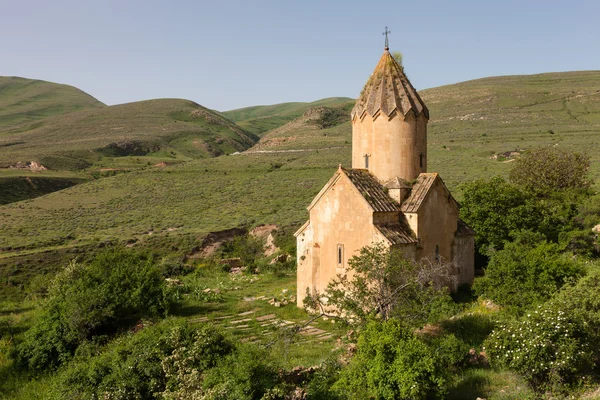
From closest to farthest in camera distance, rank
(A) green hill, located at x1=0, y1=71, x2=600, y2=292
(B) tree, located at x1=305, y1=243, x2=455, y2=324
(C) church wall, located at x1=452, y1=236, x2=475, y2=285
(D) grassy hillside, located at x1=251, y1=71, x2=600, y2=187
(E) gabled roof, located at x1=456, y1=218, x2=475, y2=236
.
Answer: (B) tree, located at x1=305, y1=243, x2=455, y2=324 < (C) church wall, located at x1=452, y1=236, x2=475, y2=285 < (E) gabled roof, located at x1=456, y1=218, x2=475, y2=236 < (A) green hill, located at x1=0, y1=71, x2=600, y2=292 < (D) grassy hillside, located at x1=251, y1=71, x2=600, y2=187

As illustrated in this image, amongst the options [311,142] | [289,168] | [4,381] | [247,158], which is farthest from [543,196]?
[311,142]

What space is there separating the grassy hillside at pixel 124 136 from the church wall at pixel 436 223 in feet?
206

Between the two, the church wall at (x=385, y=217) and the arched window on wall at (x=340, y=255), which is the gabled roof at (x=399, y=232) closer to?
the church wall at (x=385, y=217)

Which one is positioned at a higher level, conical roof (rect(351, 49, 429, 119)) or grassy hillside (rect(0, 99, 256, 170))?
grassy hillside (rect(0, 99, 256, 170))

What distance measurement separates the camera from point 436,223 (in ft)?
52.0

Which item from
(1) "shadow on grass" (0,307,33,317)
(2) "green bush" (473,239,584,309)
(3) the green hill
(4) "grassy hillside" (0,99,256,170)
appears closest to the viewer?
(2) "green bush" (473,239,584,309)

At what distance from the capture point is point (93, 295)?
13.9 metres

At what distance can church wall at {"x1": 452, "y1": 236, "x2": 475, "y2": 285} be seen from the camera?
55.2 feet

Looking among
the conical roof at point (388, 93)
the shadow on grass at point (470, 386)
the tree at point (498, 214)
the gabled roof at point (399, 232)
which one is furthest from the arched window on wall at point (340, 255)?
the tree at point (498, 214)

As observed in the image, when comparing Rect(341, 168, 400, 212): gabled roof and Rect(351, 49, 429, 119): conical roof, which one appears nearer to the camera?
Rect(341, 168, 400, 212): gabled roof

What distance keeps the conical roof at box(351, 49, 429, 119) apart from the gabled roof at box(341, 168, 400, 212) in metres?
2.19

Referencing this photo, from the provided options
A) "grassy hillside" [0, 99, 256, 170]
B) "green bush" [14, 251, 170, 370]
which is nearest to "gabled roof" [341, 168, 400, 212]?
"green bush" [14, 251, 170, 370]

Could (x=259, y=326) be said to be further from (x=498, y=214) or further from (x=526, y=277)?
(x=498, y=214)

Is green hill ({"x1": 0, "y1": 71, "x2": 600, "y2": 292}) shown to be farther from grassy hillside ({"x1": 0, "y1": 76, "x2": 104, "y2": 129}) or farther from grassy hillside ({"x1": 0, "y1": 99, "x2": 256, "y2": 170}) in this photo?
grassy hillside ({"x1": 0, "y1": 76, "x2": 104, "y2": 129})
